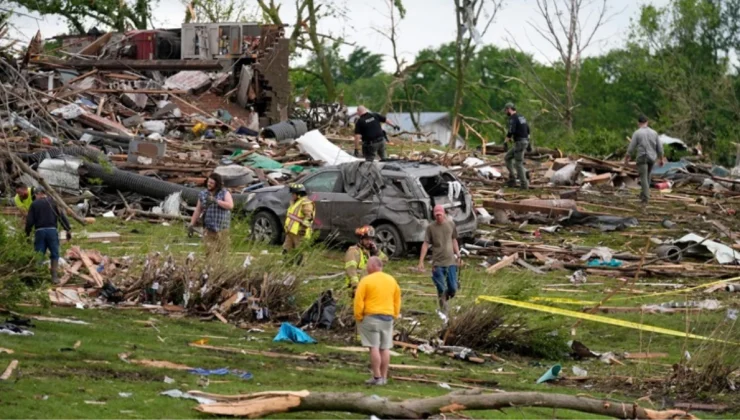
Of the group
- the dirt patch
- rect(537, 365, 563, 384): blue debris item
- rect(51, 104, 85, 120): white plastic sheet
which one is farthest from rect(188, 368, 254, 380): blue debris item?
rect(51, 104, 85, 120): white plastic sheet

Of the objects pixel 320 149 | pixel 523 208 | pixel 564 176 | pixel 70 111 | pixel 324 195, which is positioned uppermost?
pixel 70 111

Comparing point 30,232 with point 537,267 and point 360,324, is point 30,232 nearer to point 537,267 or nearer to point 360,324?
point 360,324

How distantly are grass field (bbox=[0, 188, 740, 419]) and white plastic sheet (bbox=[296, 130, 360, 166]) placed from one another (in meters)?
12.6

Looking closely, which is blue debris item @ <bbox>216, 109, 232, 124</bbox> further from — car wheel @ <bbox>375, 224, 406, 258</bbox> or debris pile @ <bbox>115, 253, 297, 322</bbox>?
debris pile @ <bbox>115, 253, 297, 322</bbox>

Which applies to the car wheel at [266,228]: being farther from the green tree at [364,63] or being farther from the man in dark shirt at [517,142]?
the green tree at [364,63]

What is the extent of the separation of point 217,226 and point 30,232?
290 centimetres

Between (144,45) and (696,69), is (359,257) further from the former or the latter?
(696,69)

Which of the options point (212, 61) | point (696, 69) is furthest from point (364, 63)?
point (212, 61)

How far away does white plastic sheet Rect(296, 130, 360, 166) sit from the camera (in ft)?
109

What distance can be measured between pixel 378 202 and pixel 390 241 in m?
0.73

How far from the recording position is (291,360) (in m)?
14.8

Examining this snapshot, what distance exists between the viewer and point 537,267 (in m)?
23.5

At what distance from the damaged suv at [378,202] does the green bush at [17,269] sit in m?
7.44

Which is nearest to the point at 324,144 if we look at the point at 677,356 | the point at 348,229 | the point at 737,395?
the point at 348,229
